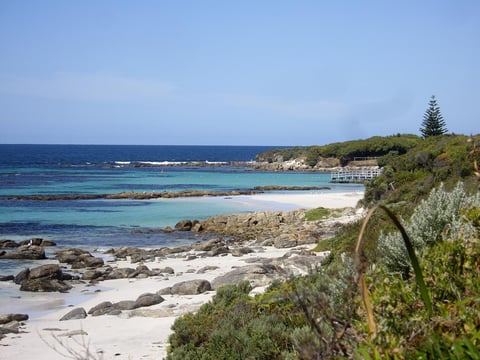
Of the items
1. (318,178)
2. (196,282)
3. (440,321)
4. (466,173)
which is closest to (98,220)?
(196,282)

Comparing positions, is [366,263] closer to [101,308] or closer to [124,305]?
→ [124,305]

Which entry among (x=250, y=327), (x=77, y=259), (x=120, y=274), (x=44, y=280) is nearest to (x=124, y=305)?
(x=44, y=280)

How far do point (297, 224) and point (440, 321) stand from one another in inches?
1057

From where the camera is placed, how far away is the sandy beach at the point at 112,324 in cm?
891

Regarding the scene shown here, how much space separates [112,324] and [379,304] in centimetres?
856

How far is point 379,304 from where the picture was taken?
314 cm

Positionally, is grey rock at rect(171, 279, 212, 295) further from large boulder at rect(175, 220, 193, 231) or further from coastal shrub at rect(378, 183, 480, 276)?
large boulder at rect(175, 220, 193, 231)

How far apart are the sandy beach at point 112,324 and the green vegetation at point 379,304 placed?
5.17ft

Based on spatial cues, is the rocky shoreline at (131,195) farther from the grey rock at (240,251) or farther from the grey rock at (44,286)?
the grey rock at (44,286)

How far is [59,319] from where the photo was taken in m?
11.9

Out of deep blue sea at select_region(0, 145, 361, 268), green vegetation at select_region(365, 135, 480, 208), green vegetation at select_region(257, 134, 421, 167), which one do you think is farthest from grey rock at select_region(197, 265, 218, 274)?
green vegetation at select_region(257, 134, 421, 167)

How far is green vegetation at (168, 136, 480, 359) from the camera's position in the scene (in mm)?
2582

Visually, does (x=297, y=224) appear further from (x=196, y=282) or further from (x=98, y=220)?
(x=196, y=282)

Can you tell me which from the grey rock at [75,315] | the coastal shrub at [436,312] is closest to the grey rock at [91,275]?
the grey rock at [75,315]
